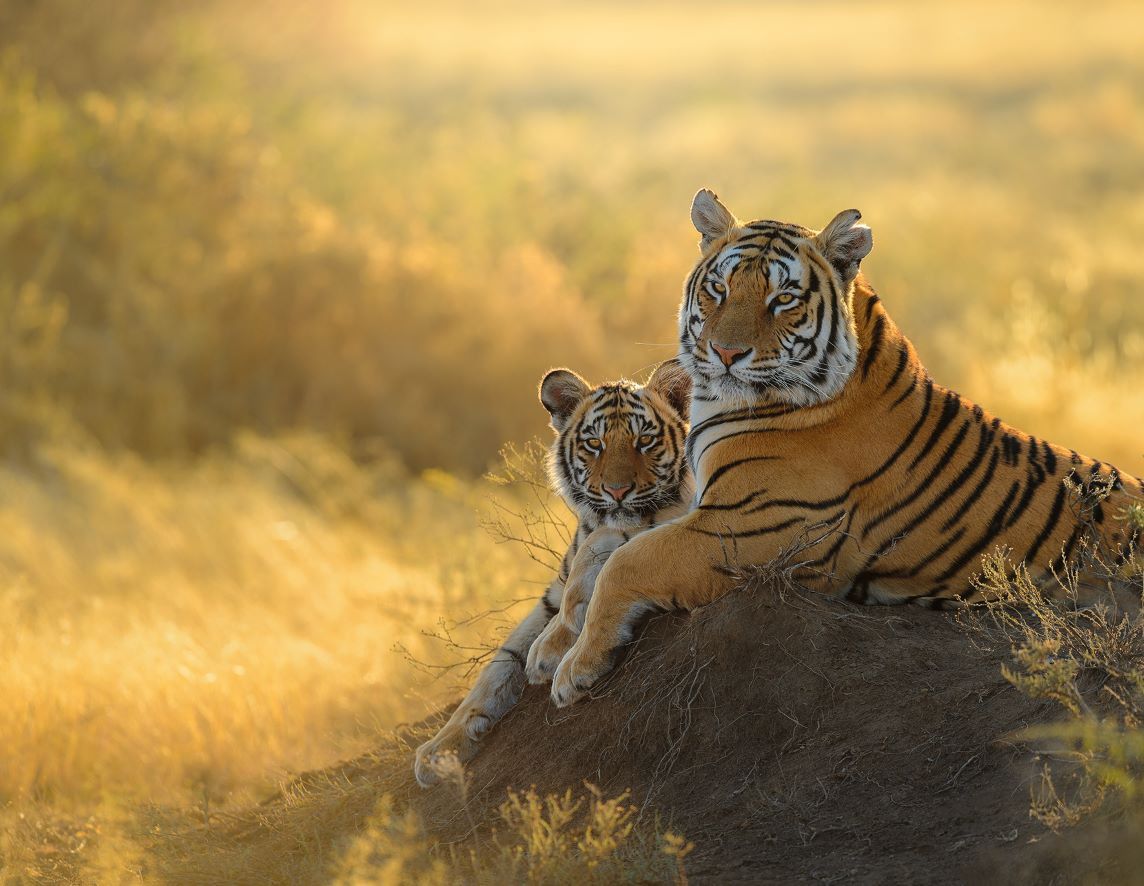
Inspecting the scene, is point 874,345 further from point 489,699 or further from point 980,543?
point 489,699

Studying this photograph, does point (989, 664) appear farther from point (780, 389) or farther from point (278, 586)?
point (278, 586)

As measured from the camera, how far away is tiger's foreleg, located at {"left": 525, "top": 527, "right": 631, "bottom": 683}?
17.2ft

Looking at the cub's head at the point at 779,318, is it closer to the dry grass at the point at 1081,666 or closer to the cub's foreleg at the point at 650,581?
the cub's foreleg at the point at 650,581

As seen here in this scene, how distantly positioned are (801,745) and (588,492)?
125 centimetres

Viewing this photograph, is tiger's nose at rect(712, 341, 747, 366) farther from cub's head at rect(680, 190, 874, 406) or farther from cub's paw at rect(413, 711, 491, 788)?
cub's paw at rect(413, 711, 491, 788)

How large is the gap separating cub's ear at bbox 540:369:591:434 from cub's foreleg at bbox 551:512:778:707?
0.87 m

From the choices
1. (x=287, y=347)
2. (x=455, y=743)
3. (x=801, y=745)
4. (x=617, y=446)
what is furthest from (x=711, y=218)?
(x=287, y=347)

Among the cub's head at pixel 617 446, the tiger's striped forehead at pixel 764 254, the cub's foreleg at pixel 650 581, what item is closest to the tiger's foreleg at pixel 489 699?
the cub's head at pixel 617 446

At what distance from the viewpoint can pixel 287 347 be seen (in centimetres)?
1288

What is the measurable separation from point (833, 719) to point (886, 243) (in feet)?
49.6

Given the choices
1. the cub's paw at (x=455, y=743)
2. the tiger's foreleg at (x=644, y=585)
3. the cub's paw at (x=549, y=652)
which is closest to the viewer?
the tiger's foreleg at (x=644, y=585)

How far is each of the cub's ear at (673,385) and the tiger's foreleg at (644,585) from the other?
85 centimetres

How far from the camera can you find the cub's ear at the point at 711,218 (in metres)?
5.43

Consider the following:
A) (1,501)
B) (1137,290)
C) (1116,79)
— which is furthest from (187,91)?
(1116,79)
